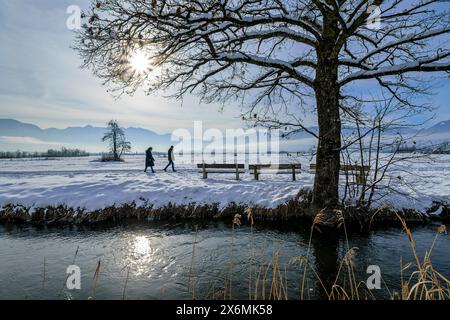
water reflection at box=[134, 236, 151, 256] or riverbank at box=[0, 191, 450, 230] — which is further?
riverbank at box=[0, 191, 450, 230]

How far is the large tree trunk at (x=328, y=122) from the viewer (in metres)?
8.49

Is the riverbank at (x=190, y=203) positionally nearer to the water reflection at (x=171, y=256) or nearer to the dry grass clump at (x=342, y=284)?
the water reflection at (x=171, y=256)

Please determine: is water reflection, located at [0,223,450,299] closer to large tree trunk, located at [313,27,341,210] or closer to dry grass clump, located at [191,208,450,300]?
dry grass clump, located at [191,208,450,300]

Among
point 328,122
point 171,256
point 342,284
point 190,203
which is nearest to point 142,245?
point 171,256

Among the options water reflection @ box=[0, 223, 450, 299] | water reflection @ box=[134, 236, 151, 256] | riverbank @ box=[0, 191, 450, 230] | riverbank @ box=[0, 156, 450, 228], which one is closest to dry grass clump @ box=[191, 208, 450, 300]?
water reflection @ box=[0, 223, 450, 299]

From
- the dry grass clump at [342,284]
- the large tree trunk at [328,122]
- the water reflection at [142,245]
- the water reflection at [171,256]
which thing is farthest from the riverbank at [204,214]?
the dry grass clump at [342,284]

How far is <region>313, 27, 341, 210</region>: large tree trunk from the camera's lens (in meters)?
8.49

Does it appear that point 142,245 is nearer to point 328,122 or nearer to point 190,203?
point 190,203

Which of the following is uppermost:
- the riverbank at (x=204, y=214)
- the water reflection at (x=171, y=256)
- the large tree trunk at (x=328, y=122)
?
the large tree trunk at (x=328, y=122)

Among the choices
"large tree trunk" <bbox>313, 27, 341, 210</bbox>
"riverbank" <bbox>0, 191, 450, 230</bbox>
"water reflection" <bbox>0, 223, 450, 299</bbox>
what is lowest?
"water reflection" <bbox>0, 223, 450, 299</bbox>
